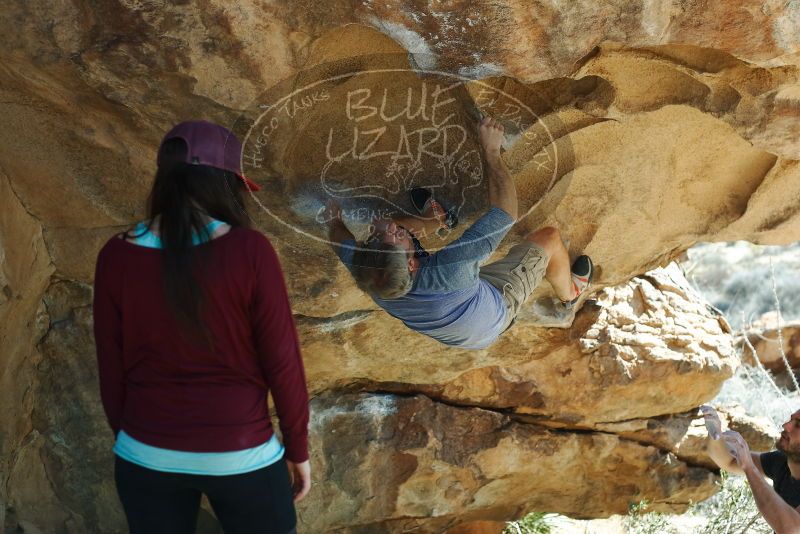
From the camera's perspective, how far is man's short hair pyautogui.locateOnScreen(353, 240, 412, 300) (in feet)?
9.36

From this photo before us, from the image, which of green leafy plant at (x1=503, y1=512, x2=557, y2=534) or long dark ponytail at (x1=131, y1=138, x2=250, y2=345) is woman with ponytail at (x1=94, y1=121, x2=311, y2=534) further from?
green leafy plant at (x1=503, y1=512, x2=557, y2=534)

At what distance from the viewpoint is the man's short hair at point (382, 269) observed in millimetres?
2852

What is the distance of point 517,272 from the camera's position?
3.41 metres

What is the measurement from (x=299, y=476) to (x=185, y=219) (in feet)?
2.45

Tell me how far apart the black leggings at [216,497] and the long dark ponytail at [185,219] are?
355 mm

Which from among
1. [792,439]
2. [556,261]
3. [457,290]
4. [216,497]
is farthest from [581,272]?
[216,497]

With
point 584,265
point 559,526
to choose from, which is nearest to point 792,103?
point 584,265

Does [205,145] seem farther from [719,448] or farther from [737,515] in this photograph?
[737,515]

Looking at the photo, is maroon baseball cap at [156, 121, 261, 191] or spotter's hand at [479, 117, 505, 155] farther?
spotter's hand at [479, 117, 505, 155]

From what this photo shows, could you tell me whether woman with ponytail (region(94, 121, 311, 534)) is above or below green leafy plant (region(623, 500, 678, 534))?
above

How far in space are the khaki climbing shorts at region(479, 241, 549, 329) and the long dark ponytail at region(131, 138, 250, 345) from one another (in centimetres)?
152

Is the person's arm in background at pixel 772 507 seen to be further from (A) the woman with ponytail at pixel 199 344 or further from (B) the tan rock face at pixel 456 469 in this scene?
(A) the woman with ponytail at pixel 199 344

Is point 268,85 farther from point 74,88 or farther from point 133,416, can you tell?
point 133,416

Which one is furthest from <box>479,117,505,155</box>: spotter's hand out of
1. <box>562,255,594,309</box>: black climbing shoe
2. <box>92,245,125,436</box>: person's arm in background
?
<box>92,245,125,436</box>: person's arm in background
